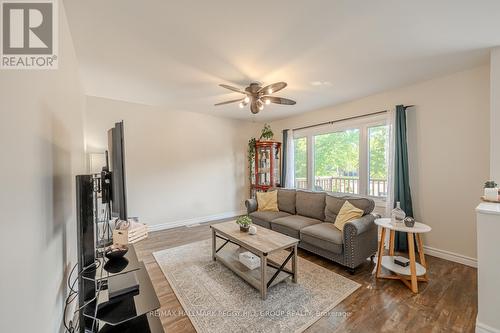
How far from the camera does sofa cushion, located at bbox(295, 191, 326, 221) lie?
3.47 m

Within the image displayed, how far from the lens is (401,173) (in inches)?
127

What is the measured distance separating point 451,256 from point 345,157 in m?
2.14

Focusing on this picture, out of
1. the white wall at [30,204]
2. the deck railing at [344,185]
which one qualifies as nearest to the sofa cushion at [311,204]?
the deck railing at [344,185]

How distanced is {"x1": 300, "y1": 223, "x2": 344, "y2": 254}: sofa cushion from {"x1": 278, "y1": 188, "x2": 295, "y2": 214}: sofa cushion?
32.6 inches

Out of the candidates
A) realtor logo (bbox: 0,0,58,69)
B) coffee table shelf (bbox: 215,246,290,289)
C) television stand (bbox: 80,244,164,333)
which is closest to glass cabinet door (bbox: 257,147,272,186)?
coffee table shelf (bbox: 215,246,290,289)

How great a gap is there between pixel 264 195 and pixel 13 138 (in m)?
3.69

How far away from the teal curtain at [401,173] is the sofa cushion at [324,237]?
116cm

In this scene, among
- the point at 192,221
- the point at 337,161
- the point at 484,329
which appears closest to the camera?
the point at 484,329

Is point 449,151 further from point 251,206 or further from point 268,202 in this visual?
point 251,206

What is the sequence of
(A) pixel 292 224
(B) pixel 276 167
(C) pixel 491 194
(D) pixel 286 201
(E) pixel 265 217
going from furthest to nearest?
(B) pixel 276 167 < (D) pixel 286 201 < (E) pixel 265 217 < (A) pixel 292 224 < (C) pixel 491 194

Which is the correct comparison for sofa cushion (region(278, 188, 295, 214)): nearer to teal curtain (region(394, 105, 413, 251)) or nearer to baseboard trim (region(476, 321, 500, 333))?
teal curtain (region(394, 105, 413, 251))

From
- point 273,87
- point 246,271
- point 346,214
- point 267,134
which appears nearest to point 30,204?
point 246,271

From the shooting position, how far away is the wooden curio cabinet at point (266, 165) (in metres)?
5.31

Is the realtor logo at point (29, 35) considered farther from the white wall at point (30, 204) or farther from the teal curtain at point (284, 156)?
the teal curtain at point (284, 156)
